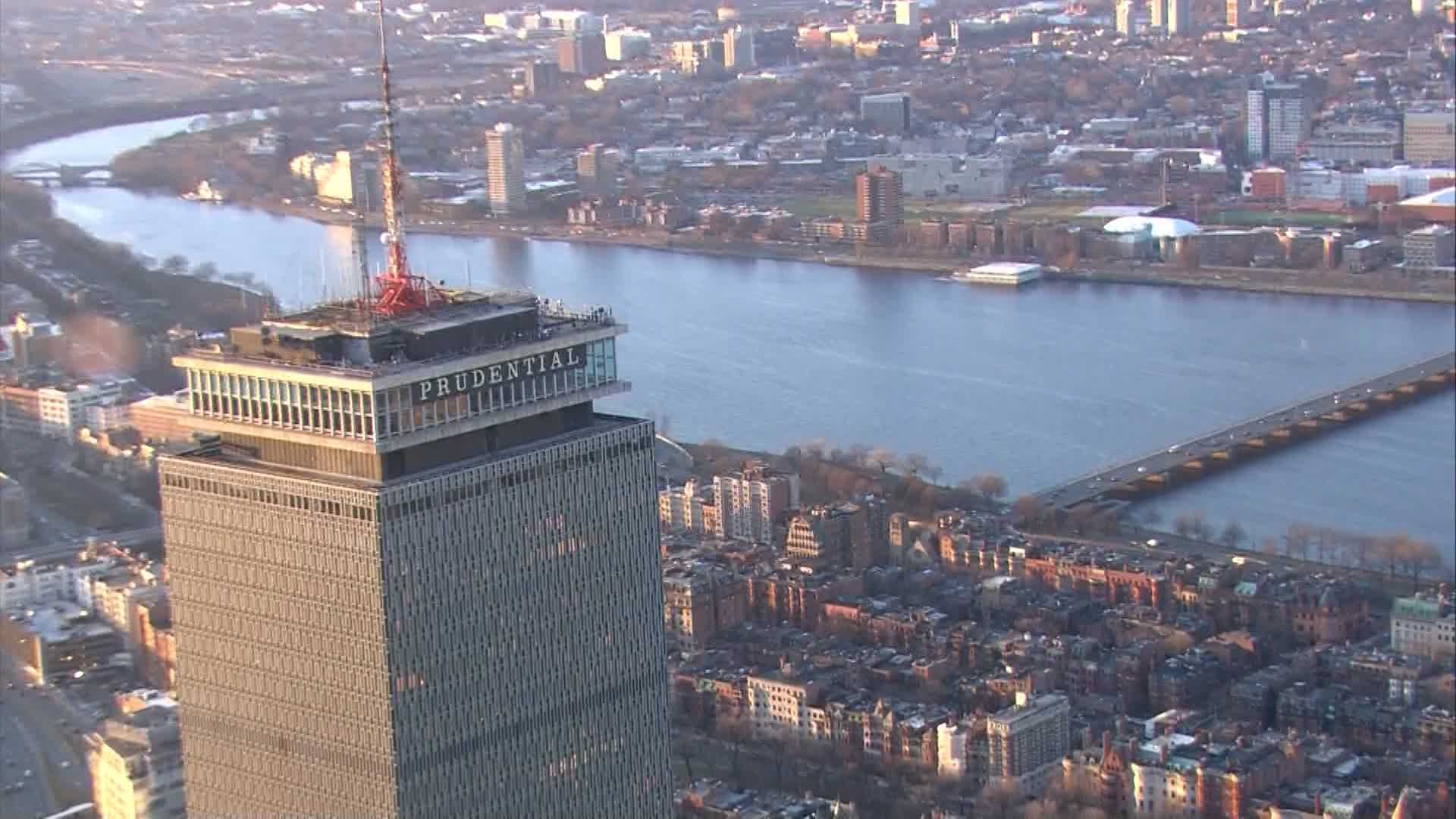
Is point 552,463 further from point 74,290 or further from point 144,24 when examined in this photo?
point 144,24

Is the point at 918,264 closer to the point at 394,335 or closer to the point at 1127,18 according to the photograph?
the point at 1127,18

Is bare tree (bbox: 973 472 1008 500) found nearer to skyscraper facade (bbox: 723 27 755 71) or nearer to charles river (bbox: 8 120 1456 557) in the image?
charles river (bbox: 8 120 1456 557)

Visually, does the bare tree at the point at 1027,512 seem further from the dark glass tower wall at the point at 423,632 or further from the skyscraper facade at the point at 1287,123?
the skyscraper facade at the point at 1287,123

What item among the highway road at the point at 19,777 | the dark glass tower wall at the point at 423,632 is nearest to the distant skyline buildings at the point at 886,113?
the highway road at the point at 19,777

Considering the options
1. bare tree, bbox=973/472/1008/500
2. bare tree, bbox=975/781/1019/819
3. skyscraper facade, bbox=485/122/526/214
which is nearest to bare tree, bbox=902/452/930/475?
bare tree, bbox=973/472/1008/500

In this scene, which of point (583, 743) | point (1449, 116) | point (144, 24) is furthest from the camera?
point (1449, 116)

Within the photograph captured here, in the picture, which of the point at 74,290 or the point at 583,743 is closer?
the point at 583,743

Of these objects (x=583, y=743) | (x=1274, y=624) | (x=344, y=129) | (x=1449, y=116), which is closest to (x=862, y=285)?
(x=344, y=129)
